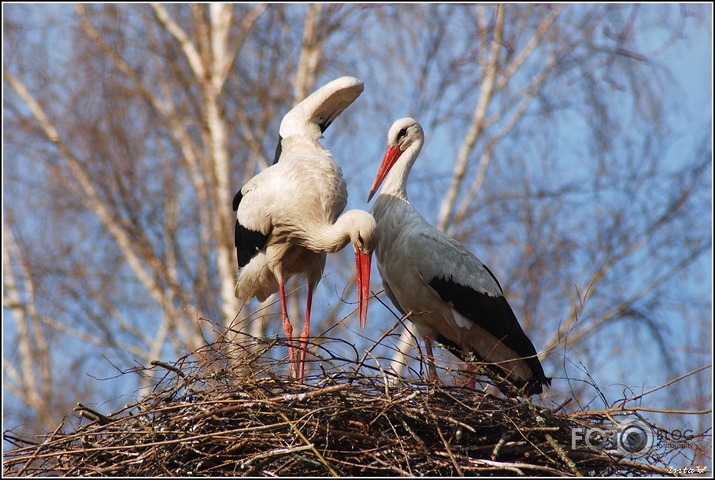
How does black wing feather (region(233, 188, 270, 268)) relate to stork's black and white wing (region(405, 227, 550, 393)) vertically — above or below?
above

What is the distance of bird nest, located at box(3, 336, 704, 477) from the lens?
3979mm

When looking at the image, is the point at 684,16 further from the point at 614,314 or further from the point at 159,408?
the point at 159,408

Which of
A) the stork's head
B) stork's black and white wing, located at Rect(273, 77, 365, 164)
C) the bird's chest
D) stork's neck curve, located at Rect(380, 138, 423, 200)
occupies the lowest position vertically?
the bird's chest

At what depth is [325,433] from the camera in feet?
13.1

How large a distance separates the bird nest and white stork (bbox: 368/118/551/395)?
1.14 metres

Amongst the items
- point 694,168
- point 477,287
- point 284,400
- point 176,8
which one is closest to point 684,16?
point 477,287

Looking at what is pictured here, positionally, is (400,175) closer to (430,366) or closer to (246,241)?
(246,241)

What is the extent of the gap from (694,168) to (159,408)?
273 inches

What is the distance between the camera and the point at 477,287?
5.60 metres

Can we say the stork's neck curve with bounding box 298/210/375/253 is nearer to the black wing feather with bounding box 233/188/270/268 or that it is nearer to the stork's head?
the black wing feather with bounding box 233/188/270/268

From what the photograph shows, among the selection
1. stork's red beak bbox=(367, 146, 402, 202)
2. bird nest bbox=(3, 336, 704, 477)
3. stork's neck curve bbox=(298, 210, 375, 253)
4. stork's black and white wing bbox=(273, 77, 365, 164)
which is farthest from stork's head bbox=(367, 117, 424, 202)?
bird nest bbox=(3, 336, 704, 477)

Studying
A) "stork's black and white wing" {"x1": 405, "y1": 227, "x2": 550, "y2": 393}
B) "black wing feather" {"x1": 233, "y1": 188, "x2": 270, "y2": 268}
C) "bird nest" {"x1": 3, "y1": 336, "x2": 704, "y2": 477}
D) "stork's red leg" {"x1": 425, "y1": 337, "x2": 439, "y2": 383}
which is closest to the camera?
"bird nest" {"x1": 3, "y1": 336, "x2": 704, "y2": 477}

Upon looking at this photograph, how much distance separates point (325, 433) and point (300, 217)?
1717 millimetres

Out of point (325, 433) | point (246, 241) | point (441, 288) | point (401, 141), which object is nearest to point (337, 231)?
point (441, 288)
